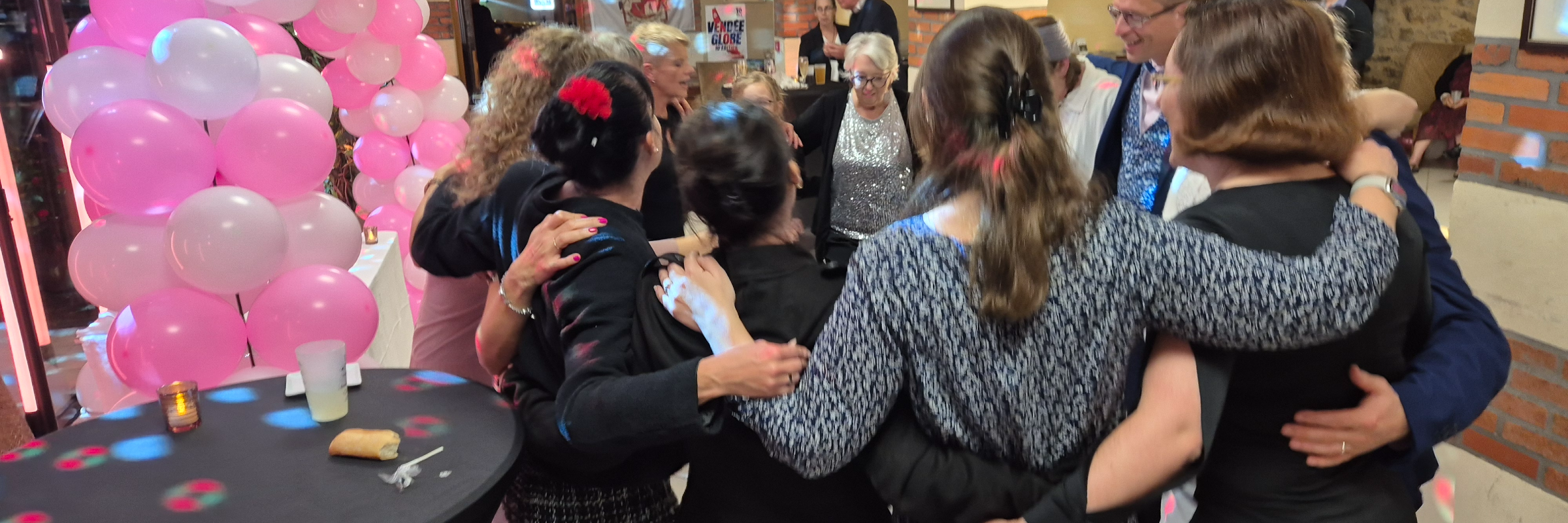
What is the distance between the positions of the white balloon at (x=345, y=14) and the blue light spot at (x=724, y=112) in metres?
2.48

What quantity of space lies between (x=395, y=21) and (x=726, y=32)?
358 centimetres

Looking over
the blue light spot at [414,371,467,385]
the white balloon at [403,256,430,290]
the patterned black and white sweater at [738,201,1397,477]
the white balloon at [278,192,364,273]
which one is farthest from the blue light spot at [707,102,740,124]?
the white balloon at [403,256,430,290]

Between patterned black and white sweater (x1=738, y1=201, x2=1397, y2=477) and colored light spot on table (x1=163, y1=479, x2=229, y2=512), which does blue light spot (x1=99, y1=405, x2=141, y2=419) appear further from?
patterned black and white sweater (x1=738, y1=201, x2=1397, y2=477)

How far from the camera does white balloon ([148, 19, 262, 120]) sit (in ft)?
6.73

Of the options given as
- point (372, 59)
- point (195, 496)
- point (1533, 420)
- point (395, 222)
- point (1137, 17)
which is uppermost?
point (1137, 17)

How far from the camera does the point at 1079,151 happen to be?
247cm

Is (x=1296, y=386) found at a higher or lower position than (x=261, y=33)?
lower

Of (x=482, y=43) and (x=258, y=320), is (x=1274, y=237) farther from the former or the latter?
(x=482, y=43)

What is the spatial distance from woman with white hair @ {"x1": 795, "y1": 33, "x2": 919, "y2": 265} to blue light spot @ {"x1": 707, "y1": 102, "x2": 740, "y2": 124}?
1656mm

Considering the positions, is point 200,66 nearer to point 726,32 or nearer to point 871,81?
point 871,81

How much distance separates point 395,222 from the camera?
390 centimetres

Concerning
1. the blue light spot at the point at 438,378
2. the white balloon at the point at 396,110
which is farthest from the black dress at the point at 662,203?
the white balloon at the point at 396,110

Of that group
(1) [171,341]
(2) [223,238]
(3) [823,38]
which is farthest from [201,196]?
(3) [823,38]

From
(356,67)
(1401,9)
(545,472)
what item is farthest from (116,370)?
(1401,9)
